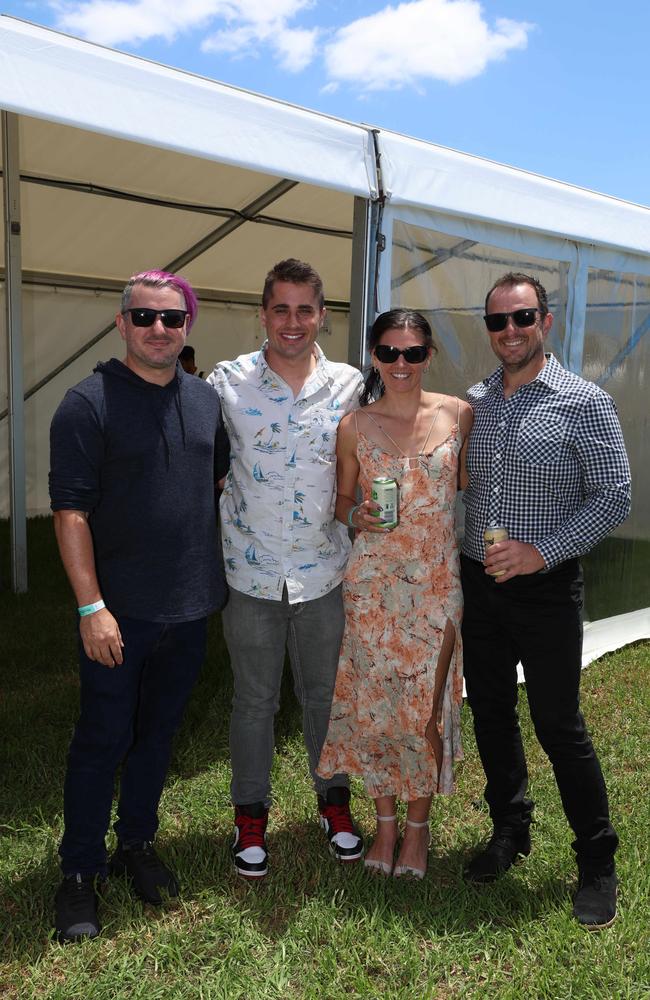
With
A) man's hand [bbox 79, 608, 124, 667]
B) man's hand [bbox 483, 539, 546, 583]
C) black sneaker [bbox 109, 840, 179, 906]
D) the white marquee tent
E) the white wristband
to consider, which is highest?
the white marquee tent

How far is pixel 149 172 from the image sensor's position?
241 inches

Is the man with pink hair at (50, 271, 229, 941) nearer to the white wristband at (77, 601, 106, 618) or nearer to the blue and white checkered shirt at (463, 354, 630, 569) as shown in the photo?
the white wristband at (77, 601, 106, 618)

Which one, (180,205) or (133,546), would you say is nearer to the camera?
(133,546)

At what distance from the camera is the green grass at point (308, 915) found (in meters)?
2.21

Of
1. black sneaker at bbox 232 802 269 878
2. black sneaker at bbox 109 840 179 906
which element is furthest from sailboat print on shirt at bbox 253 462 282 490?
black sneaker at bbox 109 840 179 906

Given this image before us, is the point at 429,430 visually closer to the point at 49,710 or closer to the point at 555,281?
the point at 555,281

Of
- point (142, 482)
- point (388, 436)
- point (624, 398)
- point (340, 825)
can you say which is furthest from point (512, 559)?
point (624, 398)

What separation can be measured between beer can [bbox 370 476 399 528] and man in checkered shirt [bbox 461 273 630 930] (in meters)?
0.28

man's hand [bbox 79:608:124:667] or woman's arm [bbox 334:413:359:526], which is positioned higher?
woman's arm [bbox 334:413:359:526]

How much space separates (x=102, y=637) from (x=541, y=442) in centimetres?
130

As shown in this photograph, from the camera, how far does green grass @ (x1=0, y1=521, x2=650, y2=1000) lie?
2205 mm

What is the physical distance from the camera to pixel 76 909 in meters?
2.38

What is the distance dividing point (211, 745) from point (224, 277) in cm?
652

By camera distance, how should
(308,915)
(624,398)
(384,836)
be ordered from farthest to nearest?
(624,398), (384,836), (308,915)
